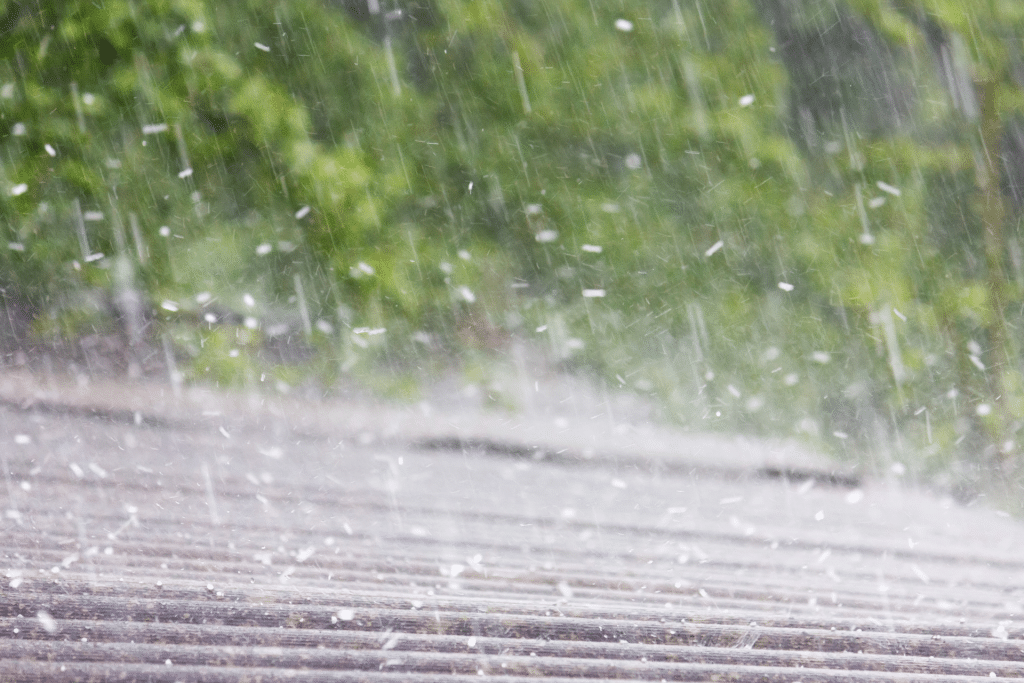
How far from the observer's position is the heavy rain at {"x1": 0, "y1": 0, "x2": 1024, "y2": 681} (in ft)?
3.57

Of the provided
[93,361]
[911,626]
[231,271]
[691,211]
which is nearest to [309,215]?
[231,271]

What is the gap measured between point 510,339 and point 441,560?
116 inches

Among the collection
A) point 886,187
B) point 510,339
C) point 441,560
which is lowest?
point 441,560

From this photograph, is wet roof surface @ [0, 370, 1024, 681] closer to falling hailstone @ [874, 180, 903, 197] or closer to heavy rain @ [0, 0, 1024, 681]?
heavy rain @ [0, 0, 1024, 681]

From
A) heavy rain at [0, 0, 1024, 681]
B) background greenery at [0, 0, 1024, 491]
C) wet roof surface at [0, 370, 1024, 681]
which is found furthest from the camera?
background greenery at [0, 0, 1024, 491]

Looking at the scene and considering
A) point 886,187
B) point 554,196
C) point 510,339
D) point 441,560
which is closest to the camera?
point 441,560

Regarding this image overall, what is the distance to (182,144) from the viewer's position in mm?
3105

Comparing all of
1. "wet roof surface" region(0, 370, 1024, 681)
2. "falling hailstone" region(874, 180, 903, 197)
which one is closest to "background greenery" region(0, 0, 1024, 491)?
"falling hailstone" region(874, 180, 903, 197)

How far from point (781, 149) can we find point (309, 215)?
2.21 meters

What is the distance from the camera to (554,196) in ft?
12.0

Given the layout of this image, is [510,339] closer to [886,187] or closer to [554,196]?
[554,196]

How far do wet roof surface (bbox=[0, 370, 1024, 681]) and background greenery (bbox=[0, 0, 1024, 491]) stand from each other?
1.14m

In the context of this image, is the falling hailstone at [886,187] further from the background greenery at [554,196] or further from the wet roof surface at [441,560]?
the wet roof surface at [441,560]

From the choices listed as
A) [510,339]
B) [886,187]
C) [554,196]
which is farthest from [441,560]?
[886,187]
